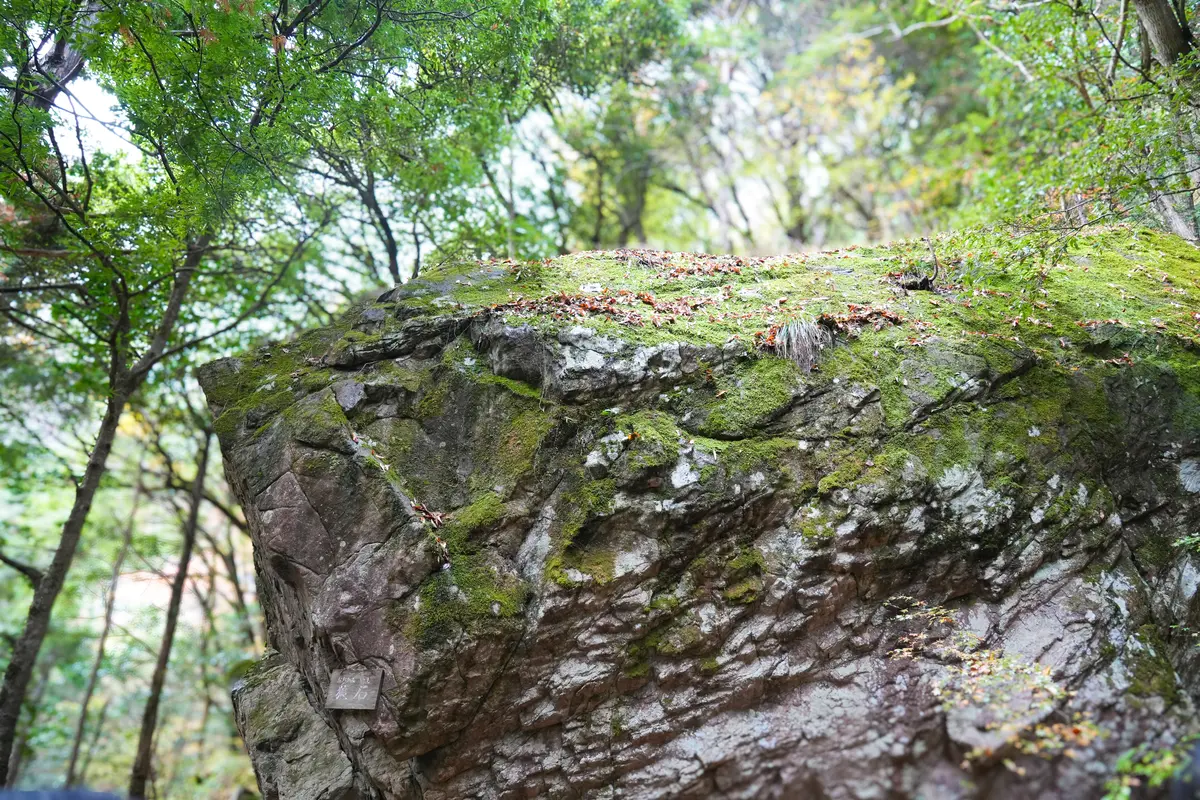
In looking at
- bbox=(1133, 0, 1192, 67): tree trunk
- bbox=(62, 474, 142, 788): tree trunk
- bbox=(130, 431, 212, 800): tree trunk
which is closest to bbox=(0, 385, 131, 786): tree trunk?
bbox=(130, 431, 212, 800): tree trunk

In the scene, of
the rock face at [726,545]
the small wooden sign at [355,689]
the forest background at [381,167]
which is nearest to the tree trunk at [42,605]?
the forest background at [381,167]

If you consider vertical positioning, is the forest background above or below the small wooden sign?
above

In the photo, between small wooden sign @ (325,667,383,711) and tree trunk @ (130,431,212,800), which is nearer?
small wooden sign @ (325,667,383,711)

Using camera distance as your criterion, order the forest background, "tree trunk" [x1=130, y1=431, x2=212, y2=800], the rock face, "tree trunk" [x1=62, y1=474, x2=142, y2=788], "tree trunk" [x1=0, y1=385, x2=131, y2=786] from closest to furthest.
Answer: the rock face, the forest background, "tree trunk" [x1=0, y1=385, x2=131, y2=786], "tree trunk" [x1=130, y1=431, x2=212, y2=800], "tree trunk" [x1=62, y1=474, x2=142, y2=788]

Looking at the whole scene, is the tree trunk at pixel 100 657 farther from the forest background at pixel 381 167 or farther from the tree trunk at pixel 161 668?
the tree trunk at pixel 161 668

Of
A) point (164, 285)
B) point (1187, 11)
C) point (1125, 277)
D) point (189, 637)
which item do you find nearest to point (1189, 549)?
point (1125, 277)

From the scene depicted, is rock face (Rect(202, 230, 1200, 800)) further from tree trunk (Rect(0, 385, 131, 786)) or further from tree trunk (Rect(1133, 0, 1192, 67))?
tree trunk (Rect(0, 385, 131, 786))

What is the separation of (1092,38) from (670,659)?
949 cm

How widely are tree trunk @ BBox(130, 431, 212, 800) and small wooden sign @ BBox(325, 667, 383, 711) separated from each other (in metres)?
7.41

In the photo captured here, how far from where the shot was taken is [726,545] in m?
5.41

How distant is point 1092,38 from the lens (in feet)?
27.4

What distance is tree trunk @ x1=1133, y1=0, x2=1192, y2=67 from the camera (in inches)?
261

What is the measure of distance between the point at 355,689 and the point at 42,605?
19.4ft

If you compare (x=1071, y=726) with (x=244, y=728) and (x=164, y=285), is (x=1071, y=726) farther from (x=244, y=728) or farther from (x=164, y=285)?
(x=164, y=285)
